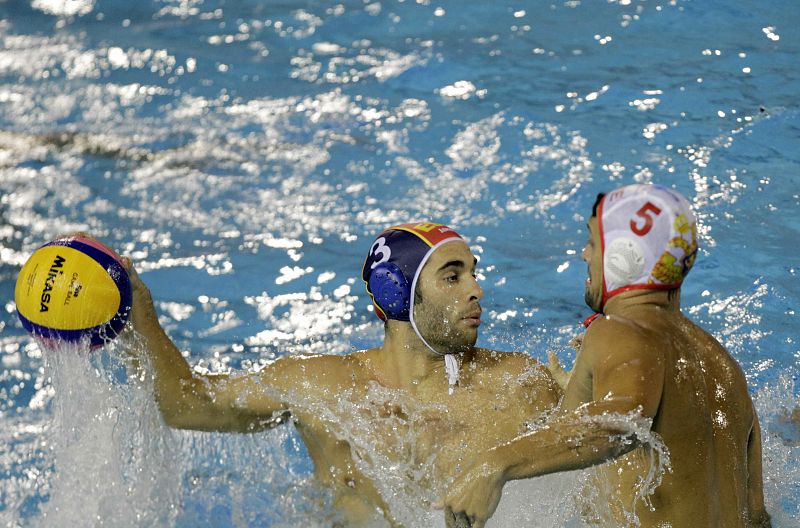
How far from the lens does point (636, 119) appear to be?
746 cm

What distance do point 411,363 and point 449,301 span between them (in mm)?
310

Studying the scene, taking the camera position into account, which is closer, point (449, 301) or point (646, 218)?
point (646, 218)

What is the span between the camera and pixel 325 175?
723 cm

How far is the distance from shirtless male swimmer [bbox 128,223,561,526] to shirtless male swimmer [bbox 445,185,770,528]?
0.63 m

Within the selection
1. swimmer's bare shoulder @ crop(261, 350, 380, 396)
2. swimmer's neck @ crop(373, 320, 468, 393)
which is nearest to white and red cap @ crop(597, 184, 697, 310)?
swimmer's neck @ crop(373, 320, 468, 393)

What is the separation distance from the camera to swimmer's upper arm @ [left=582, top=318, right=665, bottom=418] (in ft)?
8.56

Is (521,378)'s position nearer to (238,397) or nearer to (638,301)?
(638,301)

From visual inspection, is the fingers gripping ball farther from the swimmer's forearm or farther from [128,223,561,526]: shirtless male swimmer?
the swimmer's forearm

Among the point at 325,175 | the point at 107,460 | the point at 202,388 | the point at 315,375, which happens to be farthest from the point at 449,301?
the point at 325,175

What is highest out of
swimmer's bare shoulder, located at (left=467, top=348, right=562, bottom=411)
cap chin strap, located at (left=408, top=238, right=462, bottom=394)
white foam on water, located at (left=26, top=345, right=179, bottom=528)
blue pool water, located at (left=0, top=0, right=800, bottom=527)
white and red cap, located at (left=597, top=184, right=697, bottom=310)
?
white and red cap, located at (left=597, top=184, right=697, bottom=310)

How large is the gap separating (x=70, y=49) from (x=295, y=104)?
2483 mm

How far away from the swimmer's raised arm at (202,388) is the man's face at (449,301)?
1.73ft

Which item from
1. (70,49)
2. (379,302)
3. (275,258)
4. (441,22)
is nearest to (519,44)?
(441,22)

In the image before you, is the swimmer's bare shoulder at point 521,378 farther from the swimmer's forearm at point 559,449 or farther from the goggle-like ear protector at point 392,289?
the swimmer's forearm at point 559,449
